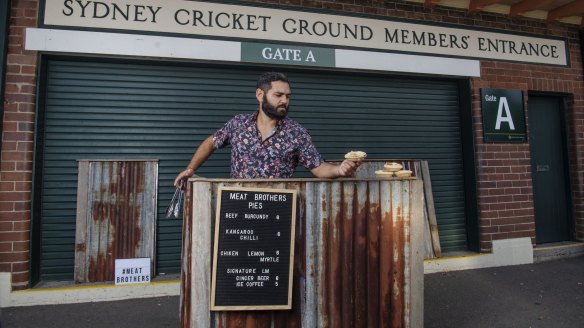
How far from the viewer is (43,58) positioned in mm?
4078

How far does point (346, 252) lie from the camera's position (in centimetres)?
219

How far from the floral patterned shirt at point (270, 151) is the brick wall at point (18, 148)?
9.52 ft

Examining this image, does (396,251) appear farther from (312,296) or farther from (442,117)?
(442,117)

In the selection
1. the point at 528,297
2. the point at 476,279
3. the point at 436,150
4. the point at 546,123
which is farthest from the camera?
the point at 546,123

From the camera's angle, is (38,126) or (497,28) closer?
(38,126)

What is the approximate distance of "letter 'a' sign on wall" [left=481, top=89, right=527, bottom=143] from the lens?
5.20 meters

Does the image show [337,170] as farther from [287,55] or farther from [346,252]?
[287,55]

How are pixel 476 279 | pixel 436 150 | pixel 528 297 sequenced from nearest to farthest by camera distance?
pixel 528 297, pixel 476 279, pixel 436 150

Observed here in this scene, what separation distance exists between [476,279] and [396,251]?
310cm

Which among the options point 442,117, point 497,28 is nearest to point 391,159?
point 442,117

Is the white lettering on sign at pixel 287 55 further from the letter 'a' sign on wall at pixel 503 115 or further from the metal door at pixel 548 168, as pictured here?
the metal door at pixel 548 168

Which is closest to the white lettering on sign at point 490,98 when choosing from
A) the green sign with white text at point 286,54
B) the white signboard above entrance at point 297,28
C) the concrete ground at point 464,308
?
the white signboard above entrance at point 297,28

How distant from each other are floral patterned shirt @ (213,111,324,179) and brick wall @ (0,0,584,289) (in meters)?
2.85

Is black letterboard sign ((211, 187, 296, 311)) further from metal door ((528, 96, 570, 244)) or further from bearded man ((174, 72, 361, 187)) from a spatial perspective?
metal door ((528, 96, 570, 244))
